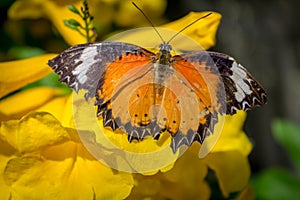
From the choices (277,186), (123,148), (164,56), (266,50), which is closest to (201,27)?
(164,56)

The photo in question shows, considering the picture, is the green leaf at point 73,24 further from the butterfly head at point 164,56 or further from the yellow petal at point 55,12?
the butterfly head at point 164,56

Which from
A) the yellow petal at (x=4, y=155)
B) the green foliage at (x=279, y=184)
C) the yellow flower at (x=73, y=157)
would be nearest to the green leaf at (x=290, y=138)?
the green foliage at (x=279, y=184)

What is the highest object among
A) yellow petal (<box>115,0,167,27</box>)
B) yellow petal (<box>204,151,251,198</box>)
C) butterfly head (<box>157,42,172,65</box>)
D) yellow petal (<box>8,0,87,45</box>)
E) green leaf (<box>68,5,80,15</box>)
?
green leaf (<box>68,5,80,15</box>)

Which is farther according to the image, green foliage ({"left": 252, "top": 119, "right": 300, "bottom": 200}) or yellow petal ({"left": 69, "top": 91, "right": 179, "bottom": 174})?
green foliage ({"left": 252, "top": 119, "right": 300, "bottom": 200})

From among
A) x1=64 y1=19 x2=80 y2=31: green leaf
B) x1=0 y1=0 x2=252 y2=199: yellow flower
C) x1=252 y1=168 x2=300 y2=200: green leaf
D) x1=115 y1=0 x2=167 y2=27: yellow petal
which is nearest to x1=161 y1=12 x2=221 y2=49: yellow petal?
x1=0 y1=0 x2=252 y2=199: yellow flower

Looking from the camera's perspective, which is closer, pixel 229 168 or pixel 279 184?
pixel 229 168

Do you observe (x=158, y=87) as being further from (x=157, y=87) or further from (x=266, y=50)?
(x=266, y=50)

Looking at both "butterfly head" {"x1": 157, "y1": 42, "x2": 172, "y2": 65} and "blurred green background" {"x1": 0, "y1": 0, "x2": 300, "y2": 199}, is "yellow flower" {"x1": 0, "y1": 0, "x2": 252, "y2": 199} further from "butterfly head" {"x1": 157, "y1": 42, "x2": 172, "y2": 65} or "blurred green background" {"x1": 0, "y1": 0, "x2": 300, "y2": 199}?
"blurred green background" {"x1": 0, "y1": 0, "x2": 300, "y2": 199}

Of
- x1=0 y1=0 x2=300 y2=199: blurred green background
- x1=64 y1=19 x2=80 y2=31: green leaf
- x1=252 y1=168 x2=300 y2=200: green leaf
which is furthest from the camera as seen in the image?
x1=0 y1=0 x2=300 y2=199: blurred green background
